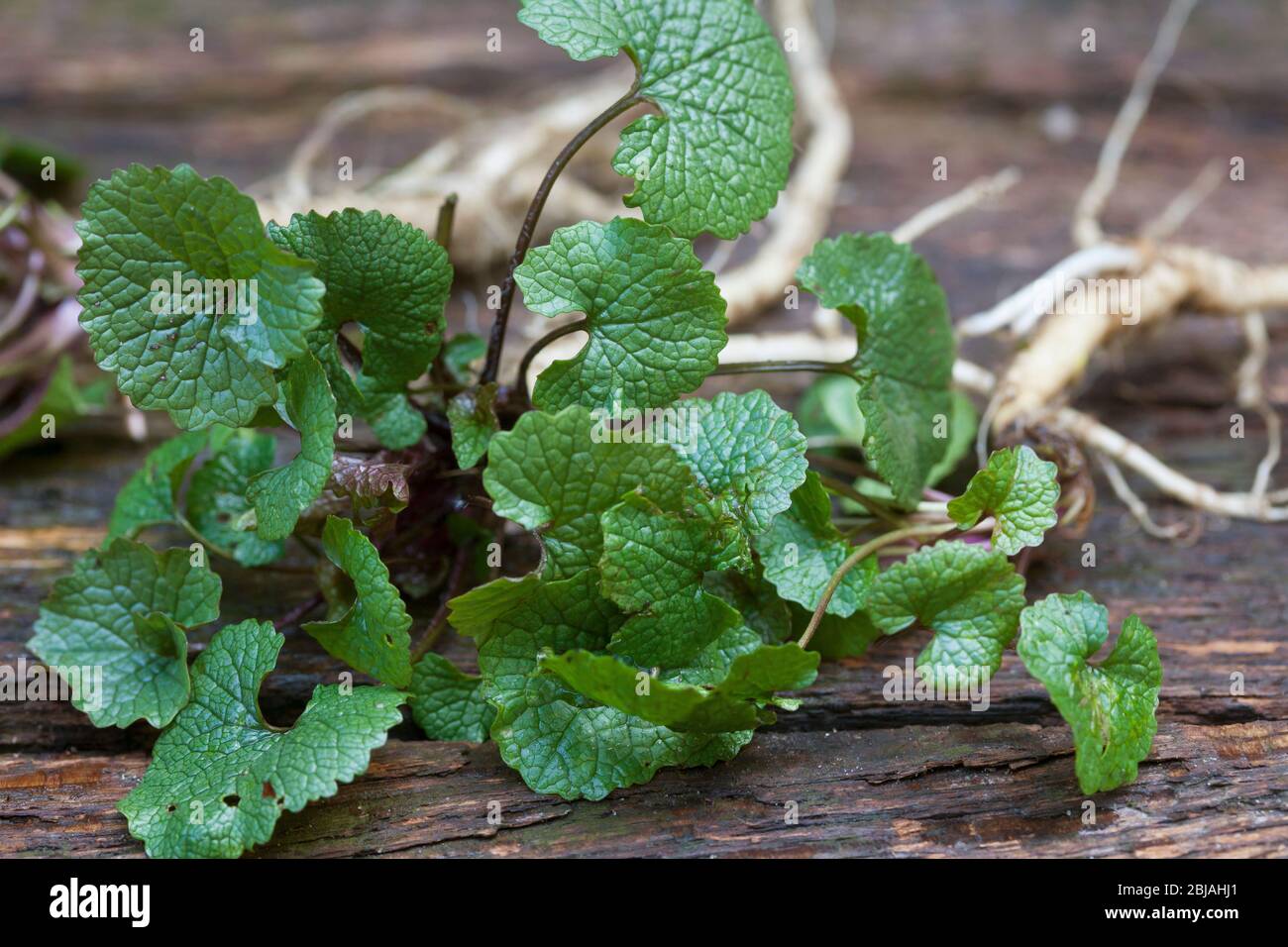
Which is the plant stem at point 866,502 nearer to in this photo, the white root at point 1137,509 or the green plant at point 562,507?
the green plant at point 562,507

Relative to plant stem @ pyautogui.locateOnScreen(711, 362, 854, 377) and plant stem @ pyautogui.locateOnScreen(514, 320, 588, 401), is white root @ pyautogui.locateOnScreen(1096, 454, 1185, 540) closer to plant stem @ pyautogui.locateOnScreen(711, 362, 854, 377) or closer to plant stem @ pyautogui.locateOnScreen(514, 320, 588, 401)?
plant stem @ pyautogui.locateOnScreen(711, 362, 854, 377)

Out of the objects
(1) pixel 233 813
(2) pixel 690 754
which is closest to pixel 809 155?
(2) pixel 690 754

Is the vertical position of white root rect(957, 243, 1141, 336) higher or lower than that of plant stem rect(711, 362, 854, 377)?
higher

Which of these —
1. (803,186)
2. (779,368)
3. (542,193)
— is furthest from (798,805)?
(803,186)

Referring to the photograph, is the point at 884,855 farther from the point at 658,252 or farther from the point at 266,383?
the point at 266,383

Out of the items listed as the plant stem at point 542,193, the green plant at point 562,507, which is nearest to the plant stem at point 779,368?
the green plant at point 562,507

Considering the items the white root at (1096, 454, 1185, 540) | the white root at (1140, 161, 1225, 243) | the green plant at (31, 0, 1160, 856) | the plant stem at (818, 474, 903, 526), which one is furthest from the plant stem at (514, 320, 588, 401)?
the white root at (1140, 161, 1225, 243)
